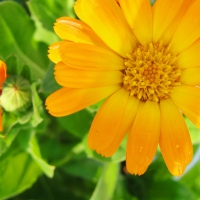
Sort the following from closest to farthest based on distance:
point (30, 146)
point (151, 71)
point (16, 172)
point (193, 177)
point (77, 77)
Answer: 1. point (77, 77)
2. point (151, 71)
3. point (30, 146)
4. point (16, 172)
5. point (193, 177)

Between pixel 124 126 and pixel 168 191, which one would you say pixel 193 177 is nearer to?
pixel 168 191

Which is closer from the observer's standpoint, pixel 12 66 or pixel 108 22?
pixel 108 22

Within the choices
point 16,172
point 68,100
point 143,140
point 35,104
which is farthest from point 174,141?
point 16,172

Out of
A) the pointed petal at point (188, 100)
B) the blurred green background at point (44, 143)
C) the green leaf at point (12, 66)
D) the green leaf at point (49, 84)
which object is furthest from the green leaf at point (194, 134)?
the green leaf at point (12, 66)

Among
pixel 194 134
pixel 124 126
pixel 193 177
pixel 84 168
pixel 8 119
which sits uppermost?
pixel 124 126

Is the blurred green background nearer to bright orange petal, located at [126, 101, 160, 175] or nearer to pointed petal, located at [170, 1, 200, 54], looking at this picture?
bright orange petal, located at [126, 101, 160, 175]

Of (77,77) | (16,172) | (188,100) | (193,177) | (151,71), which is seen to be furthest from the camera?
(193,177)

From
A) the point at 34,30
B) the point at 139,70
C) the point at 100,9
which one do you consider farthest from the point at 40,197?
the point at 100,9
